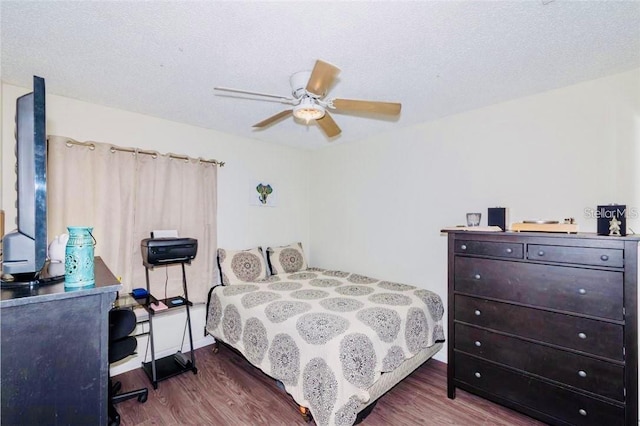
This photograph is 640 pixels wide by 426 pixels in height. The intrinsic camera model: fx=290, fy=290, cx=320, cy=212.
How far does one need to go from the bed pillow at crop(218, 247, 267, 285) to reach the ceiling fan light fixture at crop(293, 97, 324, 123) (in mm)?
1941

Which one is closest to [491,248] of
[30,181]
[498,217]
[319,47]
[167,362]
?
[498,217]

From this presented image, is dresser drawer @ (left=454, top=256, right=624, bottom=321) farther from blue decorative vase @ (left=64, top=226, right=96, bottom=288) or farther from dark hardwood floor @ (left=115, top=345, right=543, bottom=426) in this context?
blue decorative vase @ (left=64, top=226, right=96, bottom=288)

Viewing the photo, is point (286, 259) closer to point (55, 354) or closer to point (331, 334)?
point (331, 334)

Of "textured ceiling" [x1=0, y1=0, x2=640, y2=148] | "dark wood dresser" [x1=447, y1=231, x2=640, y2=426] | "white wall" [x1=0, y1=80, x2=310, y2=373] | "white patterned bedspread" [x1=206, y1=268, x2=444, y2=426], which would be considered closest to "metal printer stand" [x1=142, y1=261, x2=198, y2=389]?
"white wall" [x1=0, y1=80, x2=310, y2=373]

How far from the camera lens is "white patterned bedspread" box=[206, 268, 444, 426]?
5.83ft

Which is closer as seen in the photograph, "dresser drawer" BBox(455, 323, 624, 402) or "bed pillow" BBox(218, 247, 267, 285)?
"dresser drawer" BBox(455, 323, 624, 402)

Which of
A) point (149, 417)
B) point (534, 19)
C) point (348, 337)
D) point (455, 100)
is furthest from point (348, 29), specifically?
point (149, 417)

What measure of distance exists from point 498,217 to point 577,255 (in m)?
0.64

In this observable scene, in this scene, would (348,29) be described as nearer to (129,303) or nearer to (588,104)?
(588,104)

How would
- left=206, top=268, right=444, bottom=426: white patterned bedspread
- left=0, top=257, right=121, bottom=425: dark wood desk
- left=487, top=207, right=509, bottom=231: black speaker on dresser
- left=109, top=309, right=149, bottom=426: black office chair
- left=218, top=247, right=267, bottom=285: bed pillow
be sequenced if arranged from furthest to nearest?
left=218, top=247, right=267, bottom=285: bed pillow → left=487, top=207, right=509, bottom=231: black speaker on dresser → left=109, top=309, right=149, bottom=426: black office chair → left=206, top=268, right=444, bottom=426: white patterned bedspread → left=0, top=257, right=121, bottom=425: dark wood desk

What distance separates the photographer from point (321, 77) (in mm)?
1589

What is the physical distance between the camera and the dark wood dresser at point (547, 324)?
1673 mm

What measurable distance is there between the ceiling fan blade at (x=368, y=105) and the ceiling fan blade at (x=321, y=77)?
14 cm

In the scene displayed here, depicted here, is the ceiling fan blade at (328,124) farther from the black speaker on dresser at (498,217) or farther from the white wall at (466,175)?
the black speaker on dresser at (498,217)
